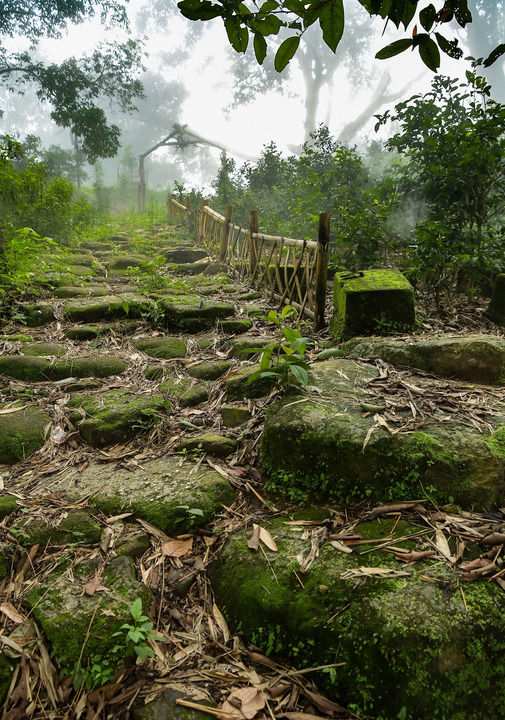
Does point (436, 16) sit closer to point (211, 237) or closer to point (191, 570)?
point (191, 570)

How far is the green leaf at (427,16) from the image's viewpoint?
96 centimetres

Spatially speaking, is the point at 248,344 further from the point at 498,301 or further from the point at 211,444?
the point at 498,301

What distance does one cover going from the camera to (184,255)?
8.70m

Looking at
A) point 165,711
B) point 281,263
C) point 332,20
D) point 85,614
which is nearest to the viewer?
point 332,20

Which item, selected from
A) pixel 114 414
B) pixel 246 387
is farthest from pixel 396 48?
pixel 114 414

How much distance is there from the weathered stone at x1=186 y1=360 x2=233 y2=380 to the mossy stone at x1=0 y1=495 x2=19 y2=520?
1414 mm

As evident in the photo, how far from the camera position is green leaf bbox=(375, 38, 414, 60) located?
912 millimetres

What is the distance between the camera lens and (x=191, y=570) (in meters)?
1.72

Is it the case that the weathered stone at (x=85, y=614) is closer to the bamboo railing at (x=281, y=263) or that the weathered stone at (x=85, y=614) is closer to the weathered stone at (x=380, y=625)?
the weathered stone at (x=380, y=625)

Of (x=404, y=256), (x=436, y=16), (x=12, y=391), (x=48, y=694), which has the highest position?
(x=436, y=16)

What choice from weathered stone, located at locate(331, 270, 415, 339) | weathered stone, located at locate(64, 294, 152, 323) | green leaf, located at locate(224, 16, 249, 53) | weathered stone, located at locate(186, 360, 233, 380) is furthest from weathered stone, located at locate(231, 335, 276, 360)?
green leaf, located at locate(224, 16, 249, 53)

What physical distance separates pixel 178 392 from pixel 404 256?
3.33 m

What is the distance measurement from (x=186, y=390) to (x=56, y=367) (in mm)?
920

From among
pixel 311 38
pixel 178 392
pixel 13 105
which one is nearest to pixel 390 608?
pixel 178 392
